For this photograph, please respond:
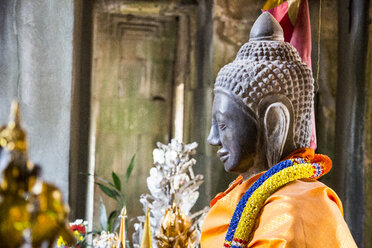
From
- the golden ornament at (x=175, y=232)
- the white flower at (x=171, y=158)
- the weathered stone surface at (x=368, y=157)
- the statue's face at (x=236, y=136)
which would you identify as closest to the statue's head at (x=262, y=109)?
the statue's face at (x=236, y=136)

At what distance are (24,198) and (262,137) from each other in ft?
3.57

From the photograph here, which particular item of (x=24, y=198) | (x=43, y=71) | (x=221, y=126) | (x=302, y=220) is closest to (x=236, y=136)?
(x=221, y=126)

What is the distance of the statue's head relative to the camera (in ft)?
4.88

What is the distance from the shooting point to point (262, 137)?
59.2 inches

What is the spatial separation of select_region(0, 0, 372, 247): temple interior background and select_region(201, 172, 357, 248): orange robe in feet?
4.60

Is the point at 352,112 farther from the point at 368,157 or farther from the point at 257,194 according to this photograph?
the point at 257,194

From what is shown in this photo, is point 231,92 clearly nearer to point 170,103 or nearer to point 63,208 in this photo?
point 63,208

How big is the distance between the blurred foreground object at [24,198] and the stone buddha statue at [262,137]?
0.90 metres

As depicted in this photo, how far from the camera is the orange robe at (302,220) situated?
1.22 metres

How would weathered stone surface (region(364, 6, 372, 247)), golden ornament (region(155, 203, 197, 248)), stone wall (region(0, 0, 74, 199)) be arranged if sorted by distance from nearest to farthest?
golden ornament (region(155, 203, 197, 248)) → weathered stone surface (region(364, 6, 372, 247)) → stone wall (region(0, 0, 74, 199))

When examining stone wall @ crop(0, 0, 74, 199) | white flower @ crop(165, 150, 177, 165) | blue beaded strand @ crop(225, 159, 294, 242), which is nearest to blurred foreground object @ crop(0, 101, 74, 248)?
blue beaded strand @ crop(225, 159, 294, 242)

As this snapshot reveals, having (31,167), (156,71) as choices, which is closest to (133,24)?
(156,71)

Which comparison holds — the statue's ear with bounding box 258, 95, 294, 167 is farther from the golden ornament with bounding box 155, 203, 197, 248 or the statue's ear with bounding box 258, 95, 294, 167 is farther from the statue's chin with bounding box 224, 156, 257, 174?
the golden ornament with bounding box 155, 203, 197, 248

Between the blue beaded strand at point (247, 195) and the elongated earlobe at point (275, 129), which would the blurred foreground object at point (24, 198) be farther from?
the elongated earlobe at point (275, 129)
